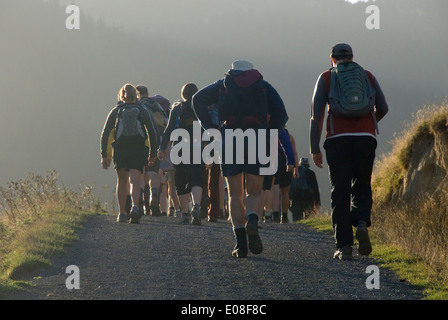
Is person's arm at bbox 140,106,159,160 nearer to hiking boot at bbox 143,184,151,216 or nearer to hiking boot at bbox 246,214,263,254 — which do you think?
hiking boot at bbox 143,184,151,216

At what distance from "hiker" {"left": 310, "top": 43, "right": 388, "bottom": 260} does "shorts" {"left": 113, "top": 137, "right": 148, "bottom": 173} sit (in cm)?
464

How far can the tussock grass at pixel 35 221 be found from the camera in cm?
778

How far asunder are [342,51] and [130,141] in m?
4.93

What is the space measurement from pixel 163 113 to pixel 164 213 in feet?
8.91

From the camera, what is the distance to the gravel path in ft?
20.4

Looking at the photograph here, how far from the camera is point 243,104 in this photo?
8008 mm

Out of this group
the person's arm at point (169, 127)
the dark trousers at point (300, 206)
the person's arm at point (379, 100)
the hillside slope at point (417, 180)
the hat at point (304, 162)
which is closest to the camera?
the person's arm at point (379, 100)

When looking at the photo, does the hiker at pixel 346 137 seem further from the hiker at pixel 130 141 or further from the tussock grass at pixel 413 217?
the hiker at pixel 130 141

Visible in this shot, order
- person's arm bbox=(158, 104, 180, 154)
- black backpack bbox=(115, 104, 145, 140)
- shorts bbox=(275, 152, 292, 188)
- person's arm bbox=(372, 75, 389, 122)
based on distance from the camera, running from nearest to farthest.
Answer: person's arm bbox=(372, 75, 389, 122), person's arm bbox=(158, 104, 180, 154), black backpack bbox=(115, 104, 145, 140), shorts bbox=(275, 152, 292, 188)

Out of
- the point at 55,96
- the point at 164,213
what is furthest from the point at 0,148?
the point at 164,213

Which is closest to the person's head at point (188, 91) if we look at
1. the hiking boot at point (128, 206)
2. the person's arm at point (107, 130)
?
the person's arm at point (107, 130)

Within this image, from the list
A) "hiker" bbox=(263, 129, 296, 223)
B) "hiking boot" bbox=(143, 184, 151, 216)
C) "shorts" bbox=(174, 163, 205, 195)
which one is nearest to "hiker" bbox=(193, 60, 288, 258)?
"shorts" bbox=(174, 163, 205, 195)

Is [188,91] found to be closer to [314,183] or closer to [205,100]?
[205,100]

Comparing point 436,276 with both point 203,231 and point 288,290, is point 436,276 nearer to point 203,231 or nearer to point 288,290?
point 288,290
